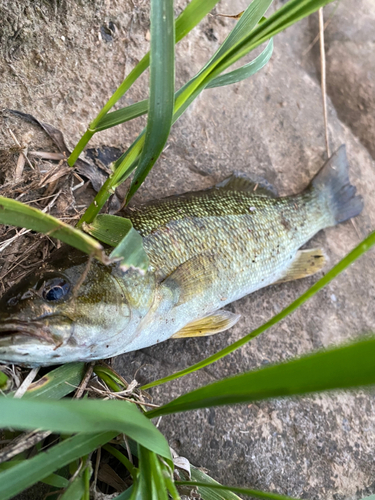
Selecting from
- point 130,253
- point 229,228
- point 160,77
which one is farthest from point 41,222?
point 229,228

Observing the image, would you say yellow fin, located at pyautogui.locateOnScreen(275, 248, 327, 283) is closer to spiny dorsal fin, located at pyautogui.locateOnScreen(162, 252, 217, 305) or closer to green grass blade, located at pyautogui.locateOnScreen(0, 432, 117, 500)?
spiny dorsal fin, located at pyautogui.locateOnScreen(162, 252, 217, 305)

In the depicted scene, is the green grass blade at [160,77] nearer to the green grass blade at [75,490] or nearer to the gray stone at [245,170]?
the gray stone at [245,170]

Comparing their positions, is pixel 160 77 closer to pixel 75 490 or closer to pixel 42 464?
pixel 42 464

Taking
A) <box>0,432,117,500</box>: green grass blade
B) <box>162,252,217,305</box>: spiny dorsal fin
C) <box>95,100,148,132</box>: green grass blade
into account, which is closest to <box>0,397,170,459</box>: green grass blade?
<box>0,432,117,500</box>: green grass blade

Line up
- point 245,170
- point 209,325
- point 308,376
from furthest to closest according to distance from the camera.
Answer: point 245,170 → point 209,325 → point 308,376

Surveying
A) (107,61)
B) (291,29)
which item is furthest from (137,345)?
(291,29)

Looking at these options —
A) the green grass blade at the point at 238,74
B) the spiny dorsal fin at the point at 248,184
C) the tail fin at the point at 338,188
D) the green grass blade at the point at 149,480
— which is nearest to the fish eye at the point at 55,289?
the green grass blade at the point at 149,480
